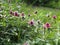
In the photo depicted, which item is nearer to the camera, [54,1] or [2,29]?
[2,29]

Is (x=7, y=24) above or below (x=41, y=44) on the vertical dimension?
above

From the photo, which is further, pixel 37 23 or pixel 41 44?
pixel 37 23

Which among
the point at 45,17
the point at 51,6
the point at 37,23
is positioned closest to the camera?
the point at 37,23

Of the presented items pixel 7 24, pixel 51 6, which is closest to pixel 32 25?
pixel 7 24

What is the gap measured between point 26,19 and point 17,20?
0.55 feet

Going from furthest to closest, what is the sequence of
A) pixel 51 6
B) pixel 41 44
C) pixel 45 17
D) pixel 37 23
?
pixel 51 6 < pixel 45 17 < pixel 37 23 < pixel 41 44

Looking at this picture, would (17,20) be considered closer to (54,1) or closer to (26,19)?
(26,19)

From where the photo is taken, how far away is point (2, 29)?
346cm

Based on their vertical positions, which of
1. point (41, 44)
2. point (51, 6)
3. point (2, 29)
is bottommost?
point (51, 6)

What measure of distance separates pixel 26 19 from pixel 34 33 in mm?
253

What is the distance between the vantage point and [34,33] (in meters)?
3.64

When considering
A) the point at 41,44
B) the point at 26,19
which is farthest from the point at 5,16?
the point at 41,44

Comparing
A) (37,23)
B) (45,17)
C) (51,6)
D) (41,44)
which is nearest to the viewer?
(41,44)

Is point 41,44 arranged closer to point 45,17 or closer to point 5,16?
point 5,16
